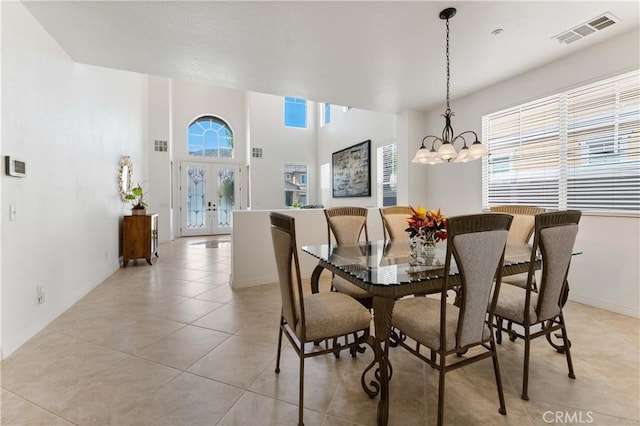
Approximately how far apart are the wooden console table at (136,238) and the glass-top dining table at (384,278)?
396 cm

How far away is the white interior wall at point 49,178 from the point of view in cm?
220

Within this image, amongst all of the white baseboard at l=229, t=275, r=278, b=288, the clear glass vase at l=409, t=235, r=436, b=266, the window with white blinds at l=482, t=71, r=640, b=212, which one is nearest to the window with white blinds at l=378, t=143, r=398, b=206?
the window with white blinds at l=482, t=71, r=640, b=212

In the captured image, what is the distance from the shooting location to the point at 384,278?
1561 mm

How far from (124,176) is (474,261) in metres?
5.57

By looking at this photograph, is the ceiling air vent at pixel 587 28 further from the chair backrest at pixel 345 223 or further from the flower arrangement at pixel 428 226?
the chair backrest at pixel 345 223

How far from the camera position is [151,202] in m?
7.69

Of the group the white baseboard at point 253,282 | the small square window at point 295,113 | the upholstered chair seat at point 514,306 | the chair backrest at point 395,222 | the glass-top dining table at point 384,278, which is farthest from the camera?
the small square window at point 295,113

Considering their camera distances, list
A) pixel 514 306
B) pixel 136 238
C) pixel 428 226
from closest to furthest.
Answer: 1. pixel 514 306
2. pixel 428 226
3. pixel 136 238

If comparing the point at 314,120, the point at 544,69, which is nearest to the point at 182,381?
the point at 544,69

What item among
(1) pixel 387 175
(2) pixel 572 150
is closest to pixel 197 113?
(1) pixel 387 175

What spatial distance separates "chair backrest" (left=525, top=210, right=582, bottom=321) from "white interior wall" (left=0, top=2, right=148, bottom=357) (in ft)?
12.0

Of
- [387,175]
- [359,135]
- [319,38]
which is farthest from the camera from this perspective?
[359,135]

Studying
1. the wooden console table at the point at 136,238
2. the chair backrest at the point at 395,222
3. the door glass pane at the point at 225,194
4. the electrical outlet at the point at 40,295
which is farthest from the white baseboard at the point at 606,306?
the door glass pane at the point at 225,194

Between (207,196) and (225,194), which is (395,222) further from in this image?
(207,196)
